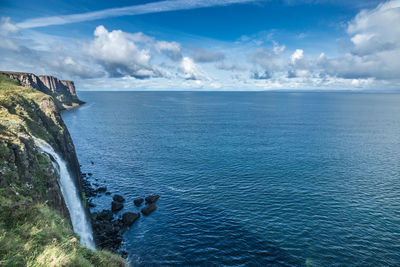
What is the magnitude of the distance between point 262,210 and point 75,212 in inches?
1358

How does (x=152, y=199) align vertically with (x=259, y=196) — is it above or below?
below

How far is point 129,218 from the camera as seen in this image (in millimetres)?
44062

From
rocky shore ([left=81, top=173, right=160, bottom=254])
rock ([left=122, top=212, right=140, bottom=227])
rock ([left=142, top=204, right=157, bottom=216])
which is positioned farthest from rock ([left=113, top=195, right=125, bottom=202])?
rock ([left=142, top=204, right=157, bottom=216])

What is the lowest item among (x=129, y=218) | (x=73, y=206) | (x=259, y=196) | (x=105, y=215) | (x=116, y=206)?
(x=105, y=215)

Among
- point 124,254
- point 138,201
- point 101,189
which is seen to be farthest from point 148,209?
point 101,189

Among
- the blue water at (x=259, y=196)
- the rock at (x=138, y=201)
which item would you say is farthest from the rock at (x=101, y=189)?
the rock at (x=138, y=201)

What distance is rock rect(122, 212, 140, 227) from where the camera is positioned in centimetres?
4330

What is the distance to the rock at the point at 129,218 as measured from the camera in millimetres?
43303

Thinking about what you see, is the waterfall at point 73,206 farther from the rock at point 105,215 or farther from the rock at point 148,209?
the rock at point 148,209

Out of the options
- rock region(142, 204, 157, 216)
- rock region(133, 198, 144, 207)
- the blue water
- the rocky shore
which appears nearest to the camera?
the blue water

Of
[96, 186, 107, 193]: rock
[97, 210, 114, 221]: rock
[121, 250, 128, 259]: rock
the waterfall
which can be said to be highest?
the waterfall

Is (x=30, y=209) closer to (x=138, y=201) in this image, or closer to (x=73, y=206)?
(x=73, y=206)

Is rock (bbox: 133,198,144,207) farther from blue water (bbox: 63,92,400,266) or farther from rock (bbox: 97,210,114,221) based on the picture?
rock (bbox: 97,210,114,221)

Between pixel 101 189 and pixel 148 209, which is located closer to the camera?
pixel 148 209
